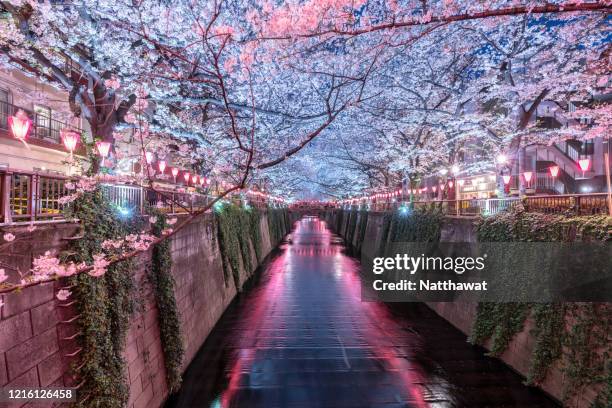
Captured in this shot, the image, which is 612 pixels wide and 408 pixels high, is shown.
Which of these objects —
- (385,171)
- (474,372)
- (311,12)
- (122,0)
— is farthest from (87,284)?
(385,171)

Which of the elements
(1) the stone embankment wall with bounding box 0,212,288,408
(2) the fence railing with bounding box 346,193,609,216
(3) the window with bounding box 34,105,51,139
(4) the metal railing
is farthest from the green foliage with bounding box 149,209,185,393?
(3) the window with bounding box 34,105,51,139

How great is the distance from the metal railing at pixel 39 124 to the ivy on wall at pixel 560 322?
21.8 meters

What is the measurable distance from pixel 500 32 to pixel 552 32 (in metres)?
2.07

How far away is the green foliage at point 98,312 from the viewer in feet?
18.4

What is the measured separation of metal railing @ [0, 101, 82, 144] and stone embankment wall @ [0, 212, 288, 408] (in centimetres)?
1125

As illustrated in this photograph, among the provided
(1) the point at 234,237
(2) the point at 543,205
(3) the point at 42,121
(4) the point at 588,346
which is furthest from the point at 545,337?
(3) the point at 42,121

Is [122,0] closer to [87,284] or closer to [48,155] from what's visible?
[87,284]

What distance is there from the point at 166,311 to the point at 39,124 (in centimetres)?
1647

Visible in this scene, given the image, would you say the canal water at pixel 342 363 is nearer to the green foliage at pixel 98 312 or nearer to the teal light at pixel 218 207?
the green foliage at pixel 98 312

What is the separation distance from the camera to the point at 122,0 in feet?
35.8

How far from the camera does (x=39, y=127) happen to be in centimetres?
1933

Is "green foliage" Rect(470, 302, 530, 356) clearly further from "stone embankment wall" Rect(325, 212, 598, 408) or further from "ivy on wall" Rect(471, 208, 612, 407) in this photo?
"stone embankment wall" Rect(325, 212, 598, 408)

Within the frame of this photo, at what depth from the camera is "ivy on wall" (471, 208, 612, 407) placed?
746 cm

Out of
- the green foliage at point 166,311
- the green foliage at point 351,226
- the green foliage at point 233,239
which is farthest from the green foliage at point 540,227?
the green foliage at point 351,226
